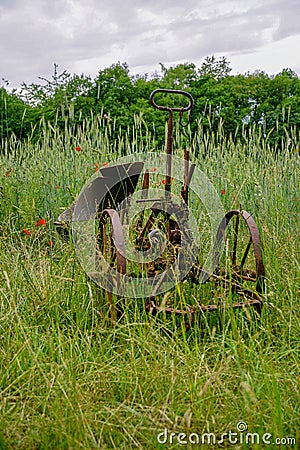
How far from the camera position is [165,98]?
7.60m

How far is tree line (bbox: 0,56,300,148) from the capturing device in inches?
284

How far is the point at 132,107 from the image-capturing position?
7645 mm

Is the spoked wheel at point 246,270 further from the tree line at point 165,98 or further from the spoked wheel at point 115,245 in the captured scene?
the tree line at point 165,98

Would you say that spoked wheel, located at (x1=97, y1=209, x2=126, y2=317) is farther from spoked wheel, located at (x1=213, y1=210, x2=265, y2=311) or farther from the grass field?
spoked wheel, located at (x1=213, y1=210, x2=265, y2=311)

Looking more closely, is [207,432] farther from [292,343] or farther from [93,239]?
[93,239]

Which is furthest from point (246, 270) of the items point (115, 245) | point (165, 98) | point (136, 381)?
point (165, 98)

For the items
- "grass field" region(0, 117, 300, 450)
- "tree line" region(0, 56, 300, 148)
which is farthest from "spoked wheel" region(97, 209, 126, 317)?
"tree line" region(0, 56, 300, 148)

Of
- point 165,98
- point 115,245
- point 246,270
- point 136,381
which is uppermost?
point 165,98

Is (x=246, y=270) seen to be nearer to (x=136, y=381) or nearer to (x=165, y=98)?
(x=136, y=381)

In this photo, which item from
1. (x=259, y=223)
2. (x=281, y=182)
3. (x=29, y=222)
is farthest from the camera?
(x=29, y=222)

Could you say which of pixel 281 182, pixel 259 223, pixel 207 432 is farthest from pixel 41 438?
pixel 281 182

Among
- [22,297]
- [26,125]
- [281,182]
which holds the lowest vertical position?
[22,297]

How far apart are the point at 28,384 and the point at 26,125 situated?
7.96 meters

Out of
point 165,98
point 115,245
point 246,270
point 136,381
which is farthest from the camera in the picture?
point 165,98
